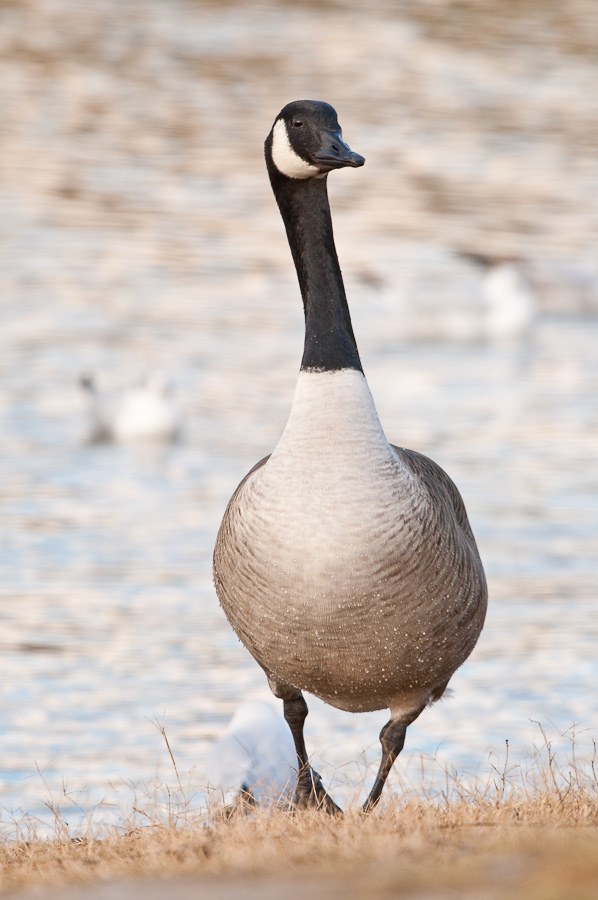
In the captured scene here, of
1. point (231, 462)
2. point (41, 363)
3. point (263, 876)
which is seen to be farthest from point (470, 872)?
point (41, 363)

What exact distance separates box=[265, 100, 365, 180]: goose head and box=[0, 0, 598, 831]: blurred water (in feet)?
7.95

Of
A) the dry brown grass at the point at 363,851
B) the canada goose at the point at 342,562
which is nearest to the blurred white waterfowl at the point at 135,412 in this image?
the canada goose at the point at 342,562

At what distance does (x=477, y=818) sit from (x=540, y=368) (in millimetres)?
11754

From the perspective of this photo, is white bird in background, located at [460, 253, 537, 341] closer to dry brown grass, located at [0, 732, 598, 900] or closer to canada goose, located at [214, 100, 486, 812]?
canada goose, located at [214, 100, 486, 812]

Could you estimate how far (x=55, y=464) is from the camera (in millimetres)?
12664

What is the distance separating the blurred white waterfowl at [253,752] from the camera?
6.44 m

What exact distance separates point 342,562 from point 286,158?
5.64 feet

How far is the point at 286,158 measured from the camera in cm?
574

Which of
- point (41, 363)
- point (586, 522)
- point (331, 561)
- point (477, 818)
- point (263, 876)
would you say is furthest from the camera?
point (41, 363)

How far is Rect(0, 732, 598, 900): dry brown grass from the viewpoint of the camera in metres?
3.15

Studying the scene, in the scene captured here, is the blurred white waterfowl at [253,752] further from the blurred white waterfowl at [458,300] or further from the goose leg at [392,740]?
the blurred white waterfowl at [458,300]

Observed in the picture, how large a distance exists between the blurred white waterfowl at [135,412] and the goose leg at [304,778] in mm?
7440

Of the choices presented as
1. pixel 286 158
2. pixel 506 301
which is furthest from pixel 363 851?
pixel 506 301

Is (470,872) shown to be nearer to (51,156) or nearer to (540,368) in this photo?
(540,368)
